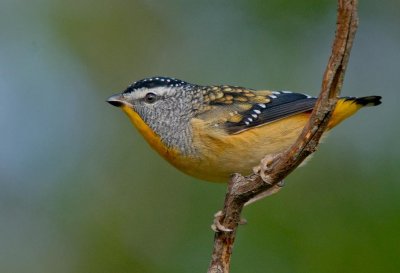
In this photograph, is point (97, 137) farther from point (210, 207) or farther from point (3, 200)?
point (210, 207)

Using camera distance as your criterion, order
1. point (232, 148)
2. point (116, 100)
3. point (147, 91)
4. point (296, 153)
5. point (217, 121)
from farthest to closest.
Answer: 1. point (147, 91)
2. point (116, 100)
3. point (217, 121)
4. point (232, 148)
5. point (296, 153)

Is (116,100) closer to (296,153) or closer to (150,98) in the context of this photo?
(150,98)

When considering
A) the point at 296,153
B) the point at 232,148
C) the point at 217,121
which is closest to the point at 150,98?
the point at 217,121

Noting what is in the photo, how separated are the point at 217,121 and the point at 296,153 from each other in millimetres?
1664

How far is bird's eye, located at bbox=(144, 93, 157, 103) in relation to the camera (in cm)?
726

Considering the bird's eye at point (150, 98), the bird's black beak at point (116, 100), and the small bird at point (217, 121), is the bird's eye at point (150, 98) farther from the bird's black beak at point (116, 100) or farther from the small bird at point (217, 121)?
the bird's black beak at point (116, 100)

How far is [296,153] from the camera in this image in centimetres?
536

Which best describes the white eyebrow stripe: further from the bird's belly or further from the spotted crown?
the bird's belly

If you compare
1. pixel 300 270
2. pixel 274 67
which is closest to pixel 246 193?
pixel 300 270

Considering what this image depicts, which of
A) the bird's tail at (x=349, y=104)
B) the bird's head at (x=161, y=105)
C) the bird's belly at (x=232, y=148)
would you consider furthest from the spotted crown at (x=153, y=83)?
the bird's tail at (x=349, y=104)

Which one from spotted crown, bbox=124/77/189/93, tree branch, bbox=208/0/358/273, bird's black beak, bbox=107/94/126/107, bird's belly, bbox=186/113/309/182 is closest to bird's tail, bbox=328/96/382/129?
bird's belly, bbox=186/113/309/182

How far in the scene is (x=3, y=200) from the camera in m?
9.64

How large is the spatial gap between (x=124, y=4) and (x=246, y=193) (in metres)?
4.70

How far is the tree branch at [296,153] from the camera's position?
4.77 m
